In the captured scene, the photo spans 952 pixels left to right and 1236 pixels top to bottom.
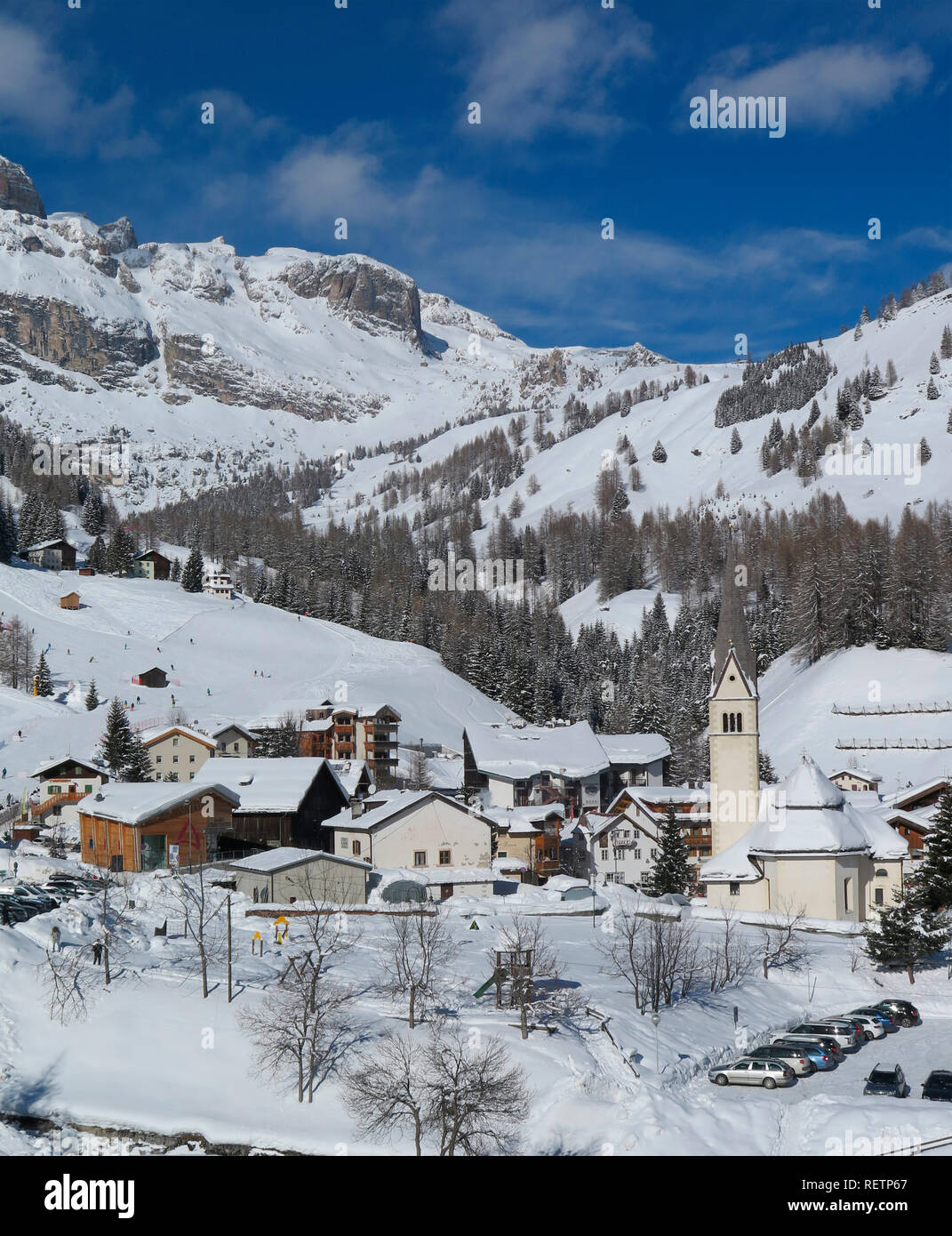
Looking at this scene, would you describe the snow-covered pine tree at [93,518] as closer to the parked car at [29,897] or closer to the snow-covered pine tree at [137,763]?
the snow-covered pine tree at [137,763]

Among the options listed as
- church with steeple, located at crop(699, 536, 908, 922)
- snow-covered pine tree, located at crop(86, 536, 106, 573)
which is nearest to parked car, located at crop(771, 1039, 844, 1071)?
church with steeple, located at crop(699, 536, 908, 922)

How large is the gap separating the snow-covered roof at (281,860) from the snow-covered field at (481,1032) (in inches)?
310

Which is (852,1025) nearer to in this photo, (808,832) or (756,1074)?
(756,1074)

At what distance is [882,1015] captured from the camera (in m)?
40.3

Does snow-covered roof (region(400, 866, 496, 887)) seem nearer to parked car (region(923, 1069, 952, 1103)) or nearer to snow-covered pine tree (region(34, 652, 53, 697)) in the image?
parked car (region(923, 1069, 952, 1103))

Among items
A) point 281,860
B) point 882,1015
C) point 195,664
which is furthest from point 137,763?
point 882,1015

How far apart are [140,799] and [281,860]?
37.0 feet

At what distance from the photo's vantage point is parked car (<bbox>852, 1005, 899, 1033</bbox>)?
39.8 m

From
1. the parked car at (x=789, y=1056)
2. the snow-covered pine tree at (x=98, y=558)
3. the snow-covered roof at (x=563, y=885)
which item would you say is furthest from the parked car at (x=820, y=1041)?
the snow-covered pine tree at (x=98, y=558)

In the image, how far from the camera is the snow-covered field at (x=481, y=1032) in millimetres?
29516

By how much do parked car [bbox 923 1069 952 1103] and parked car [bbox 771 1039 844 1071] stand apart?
3734 millimetres

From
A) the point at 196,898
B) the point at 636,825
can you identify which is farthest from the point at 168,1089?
the point at 636,825
